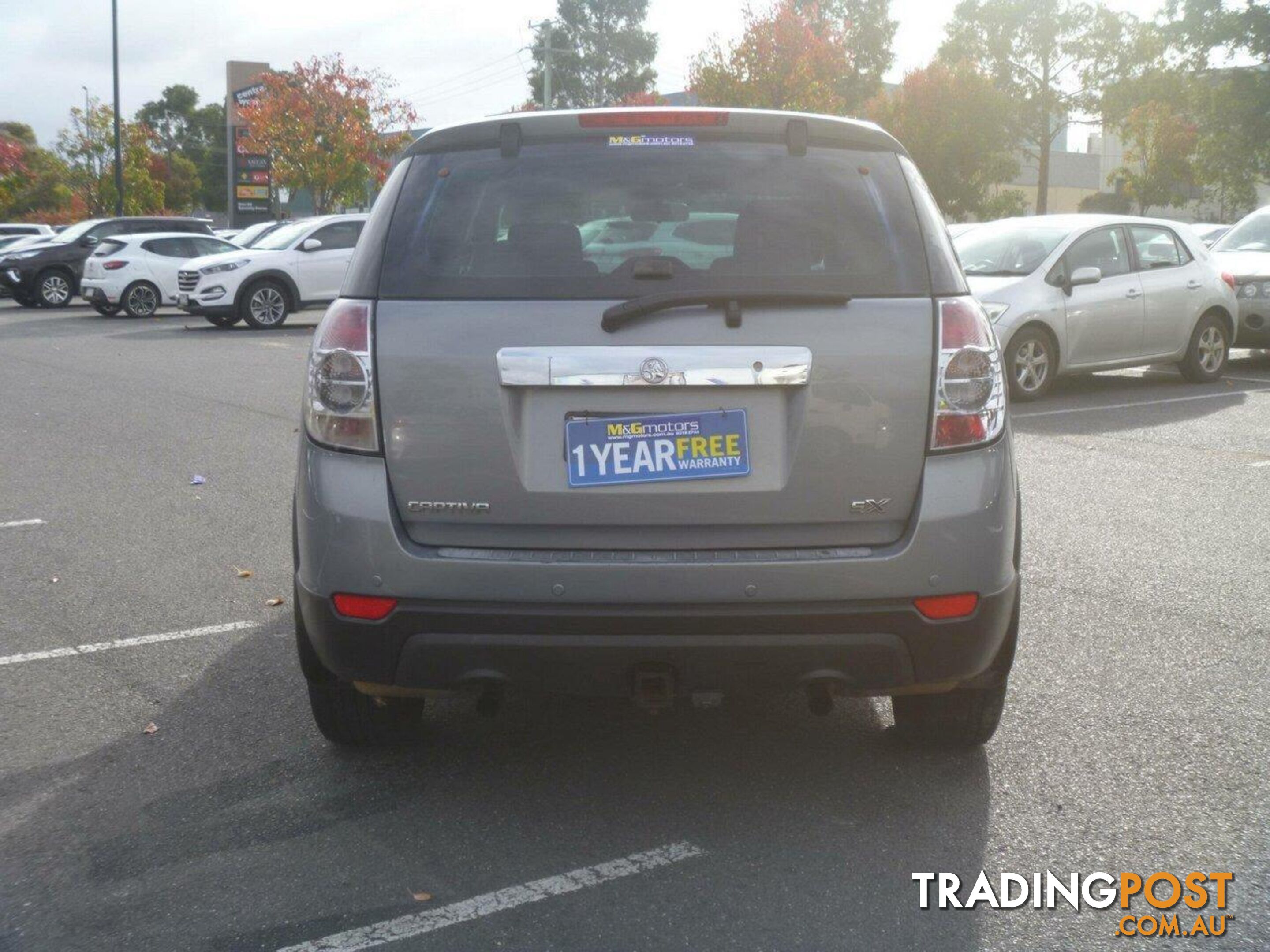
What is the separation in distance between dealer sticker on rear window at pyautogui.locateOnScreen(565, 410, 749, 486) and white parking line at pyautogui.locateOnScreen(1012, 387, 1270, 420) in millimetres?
8340

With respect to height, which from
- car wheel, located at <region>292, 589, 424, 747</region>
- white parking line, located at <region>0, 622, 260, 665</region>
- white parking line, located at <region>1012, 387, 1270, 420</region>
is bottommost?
white parking line, located at <region>0, 622, 260, 665</region>

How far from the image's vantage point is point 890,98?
70.2m

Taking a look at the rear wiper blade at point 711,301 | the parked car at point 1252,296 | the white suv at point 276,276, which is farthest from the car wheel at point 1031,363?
the white suv at point 276,276

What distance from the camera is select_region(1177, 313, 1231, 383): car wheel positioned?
13609mm

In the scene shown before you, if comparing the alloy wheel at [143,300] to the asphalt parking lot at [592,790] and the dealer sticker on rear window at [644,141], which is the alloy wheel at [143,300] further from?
the dealer sticker on rear window at [644,141]

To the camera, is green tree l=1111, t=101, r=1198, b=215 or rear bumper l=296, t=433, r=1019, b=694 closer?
rear bumper l=296, t=433, r=1019, b=694

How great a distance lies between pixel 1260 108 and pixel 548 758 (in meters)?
38.4

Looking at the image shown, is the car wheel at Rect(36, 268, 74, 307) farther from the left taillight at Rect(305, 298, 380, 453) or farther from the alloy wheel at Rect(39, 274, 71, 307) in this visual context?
the left taillight at Rect(305, 298, 380, 453)

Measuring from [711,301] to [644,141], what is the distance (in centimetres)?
55

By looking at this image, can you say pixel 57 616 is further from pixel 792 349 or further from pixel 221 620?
pixel 792 349

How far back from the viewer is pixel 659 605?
3.38 metres

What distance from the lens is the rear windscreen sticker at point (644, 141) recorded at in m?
3.73

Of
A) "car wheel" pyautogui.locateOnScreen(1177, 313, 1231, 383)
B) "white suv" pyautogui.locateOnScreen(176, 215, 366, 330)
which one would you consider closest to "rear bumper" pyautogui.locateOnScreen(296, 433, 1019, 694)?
"car wheel" pyautogui.locateOnScreen(1177, 313, 1231, 383)

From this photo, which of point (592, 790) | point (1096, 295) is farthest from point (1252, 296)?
point (592, 790)
